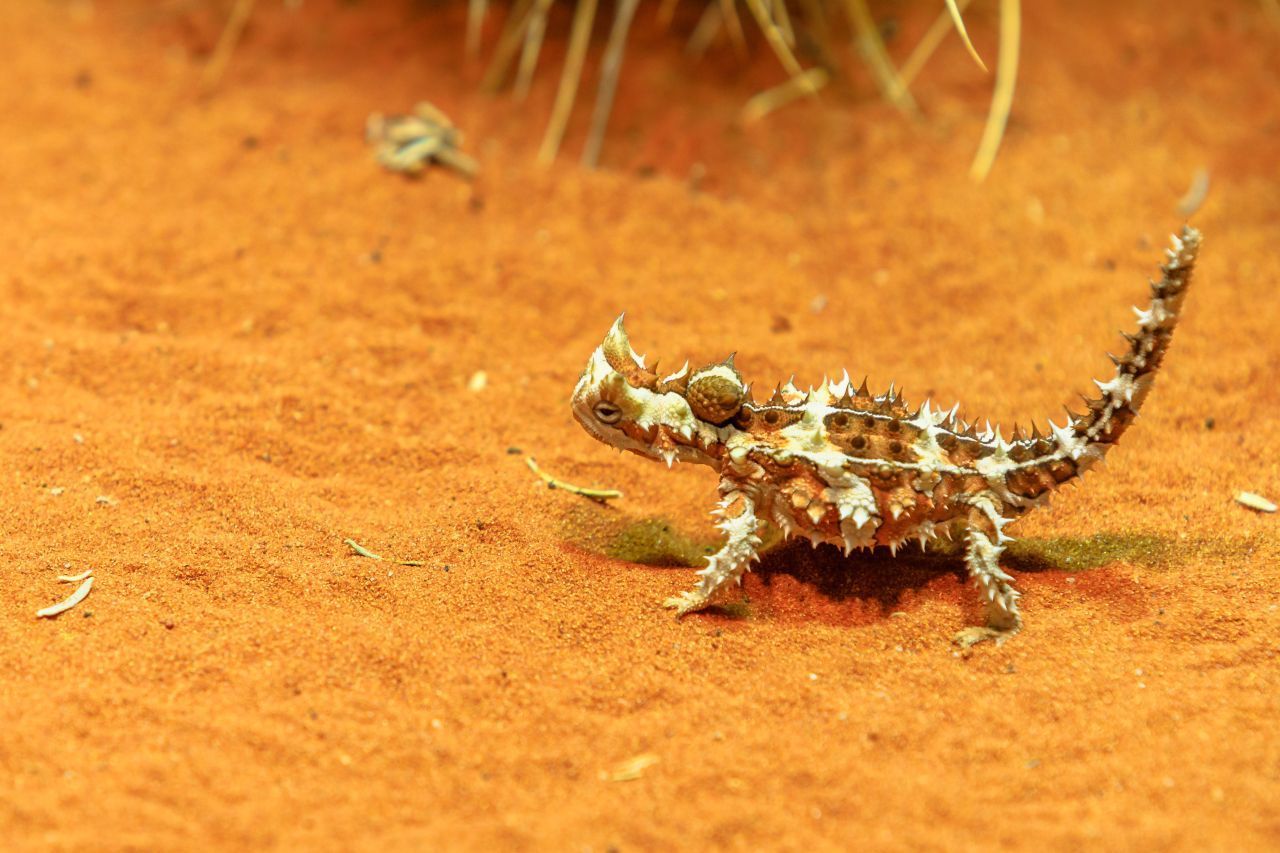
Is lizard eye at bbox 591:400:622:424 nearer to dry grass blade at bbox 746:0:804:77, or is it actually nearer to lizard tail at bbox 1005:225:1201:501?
lizard tail at bbox 1005:225:1201:501

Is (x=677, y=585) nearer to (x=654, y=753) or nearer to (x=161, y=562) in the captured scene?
(x=654, y=753)

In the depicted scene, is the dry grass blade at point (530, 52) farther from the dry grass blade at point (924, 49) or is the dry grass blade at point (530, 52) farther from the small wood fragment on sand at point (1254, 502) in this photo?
the small wood fragment on sand at point (1254, 502)

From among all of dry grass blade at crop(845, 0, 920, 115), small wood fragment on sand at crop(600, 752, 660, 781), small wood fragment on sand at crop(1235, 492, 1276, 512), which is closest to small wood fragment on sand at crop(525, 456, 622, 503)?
small wood fragment on sand at crop(600, 752, 660, 781)

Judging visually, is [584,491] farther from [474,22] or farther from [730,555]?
[474,22]

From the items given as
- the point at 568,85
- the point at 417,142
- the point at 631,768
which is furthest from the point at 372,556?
the point at 568,85

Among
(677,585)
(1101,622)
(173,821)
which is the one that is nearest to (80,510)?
(173,821)

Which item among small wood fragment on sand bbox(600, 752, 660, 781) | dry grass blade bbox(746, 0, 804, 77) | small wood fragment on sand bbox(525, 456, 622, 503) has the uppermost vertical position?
dry grass blade bbox(746, 0, 804, 77)
